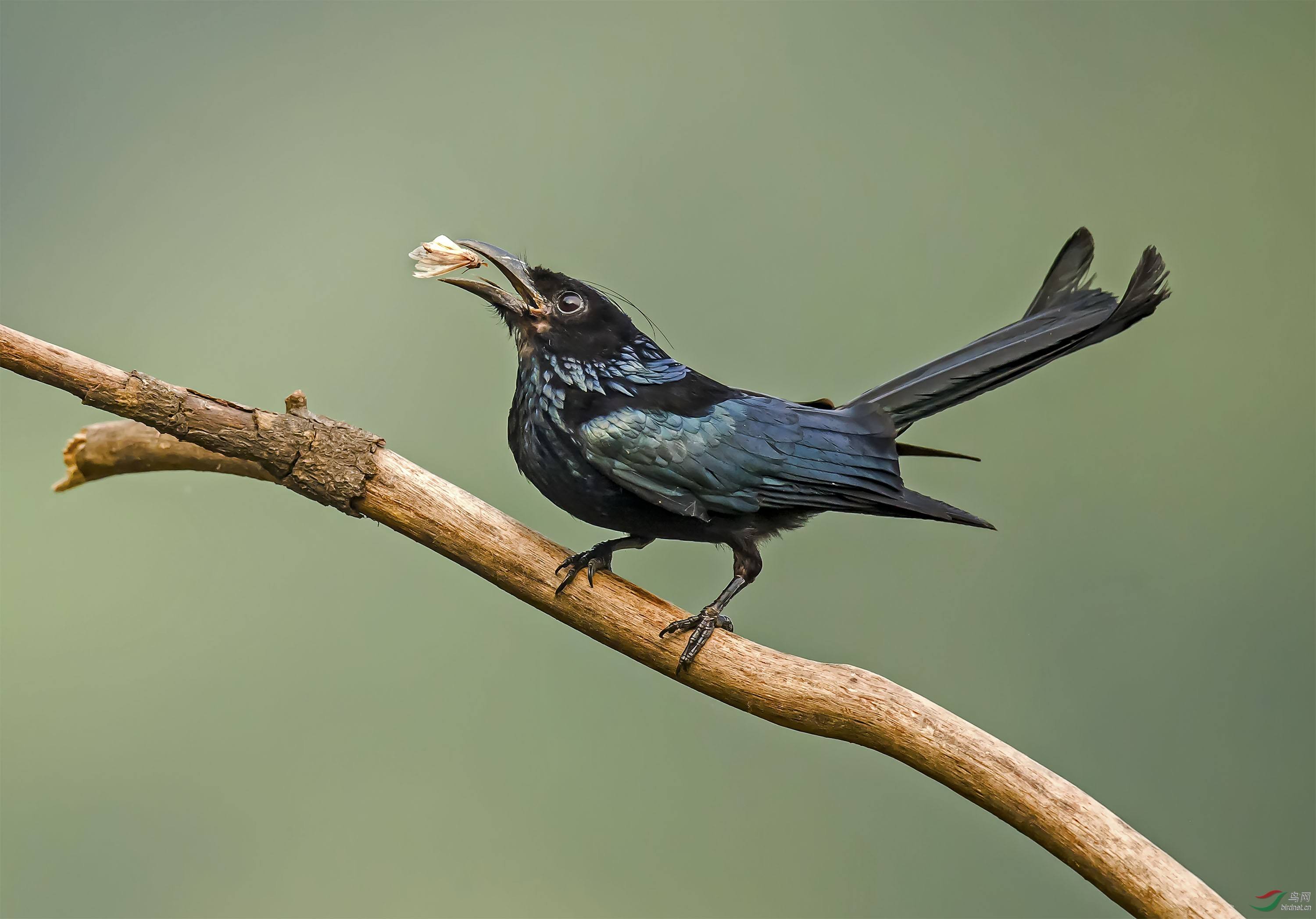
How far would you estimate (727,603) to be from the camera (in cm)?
227

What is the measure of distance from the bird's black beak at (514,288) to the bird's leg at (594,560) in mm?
551

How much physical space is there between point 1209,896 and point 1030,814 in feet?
1.17

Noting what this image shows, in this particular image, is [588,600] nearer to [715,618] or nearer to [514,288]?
[715,618]

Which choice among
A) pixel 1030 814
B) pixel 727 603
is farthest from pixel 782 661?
pixel 1030 814

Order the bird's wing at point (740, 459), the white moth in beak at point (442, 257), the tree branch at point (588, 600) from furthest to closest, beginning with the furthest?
1. the white moth in beak at point (442, 257)
2. the bird's wing at point (740, 459)
3. the tree branch at point (588, 600)

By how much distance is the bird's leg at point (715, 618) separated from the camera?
2203 mm

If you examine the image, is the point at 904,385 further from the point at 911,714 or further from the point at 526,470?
the point at 526,470

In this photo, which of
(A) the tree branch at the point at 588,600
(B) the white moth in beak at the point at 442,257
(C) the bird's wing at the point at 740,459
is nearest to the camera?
(A) the tree branch at the point at 588,600

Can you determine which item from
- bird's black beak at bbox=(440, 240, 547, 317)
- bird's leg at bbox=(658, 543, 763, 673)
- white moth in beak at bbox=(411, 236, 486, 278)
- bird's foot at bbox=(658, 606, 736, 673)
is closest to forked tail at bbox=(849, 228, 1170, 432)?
bird's leg at bbox=(658, 543, 763, 673)

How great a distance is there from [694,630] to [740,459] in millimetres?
394

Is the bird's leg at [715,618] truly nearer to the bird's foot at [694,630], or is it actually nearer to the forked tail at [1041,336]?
the bird's foot at [694,630]

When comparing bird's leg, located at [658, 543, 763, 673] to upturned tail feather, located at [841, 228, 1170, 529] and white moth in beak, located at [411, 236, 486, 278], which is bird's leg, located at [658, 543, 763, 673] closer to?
upturned tail feather, located at [841, 228, 1170, 529]

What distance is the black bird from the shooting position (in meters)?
2.15

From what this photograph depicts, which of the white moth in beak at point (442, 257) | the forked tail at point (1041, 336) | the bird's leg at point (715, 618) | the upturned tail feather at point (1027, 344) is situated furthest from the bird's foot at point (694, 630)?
the white moth in beak at point (442, 257)
